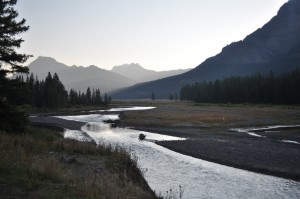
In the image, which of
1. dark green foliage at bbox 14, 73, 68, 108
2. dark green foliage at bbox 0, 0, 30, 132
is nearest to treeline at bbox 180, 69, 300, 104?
dark green foliage at bbox 14, 73, 68, 108

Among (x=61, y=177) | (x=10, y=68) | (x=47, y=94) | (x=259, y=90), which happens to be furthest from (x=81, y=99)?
(x=61, y=177)

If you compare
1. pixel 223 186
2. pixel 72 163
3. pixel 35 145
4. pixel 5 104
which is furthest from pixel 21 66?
pixel 223 186

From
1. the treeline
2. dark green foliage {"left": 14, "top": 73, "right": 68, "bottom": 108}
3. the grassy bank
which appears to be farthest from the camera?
the treeline

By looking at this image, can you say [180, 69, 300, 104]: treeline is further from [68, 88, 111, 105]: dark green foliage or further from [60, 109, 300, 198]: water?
[60, 109, 300, 198]: water

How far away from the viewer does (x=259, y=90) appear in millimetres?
137250

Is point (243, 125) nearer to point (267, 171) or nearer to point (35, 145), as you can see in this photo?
point (267, 171)

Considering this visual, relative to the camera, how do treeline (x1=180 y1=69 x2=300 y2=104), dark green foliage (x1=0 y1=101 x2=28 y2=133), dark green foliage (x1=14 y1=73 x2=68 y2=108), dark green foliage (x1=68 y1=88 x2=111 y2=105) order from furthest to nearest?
dark green foliage (x1=68 y1=88 x2=111 y2=105) → treeline (x1=180 y1=69 x2=300 y2=104) → dark green foliage (x1=14 y1=73 x2=68 y2=108) → dark green foliage (x1=0 y1=101 x2=28 y2=133)

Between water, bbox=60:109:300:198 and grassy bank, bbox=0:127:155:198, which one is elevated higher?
grassy bank, bbox=0:127:155:198

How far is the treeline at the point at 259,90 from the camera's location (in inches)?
4936

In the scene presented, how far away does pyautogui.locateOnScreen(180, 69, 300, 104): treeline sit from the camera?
12538cm

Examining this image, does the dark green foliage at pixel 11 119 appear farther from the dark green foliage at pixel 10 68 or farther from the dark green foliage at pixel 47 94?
the dark green foliage at pixel 47 94

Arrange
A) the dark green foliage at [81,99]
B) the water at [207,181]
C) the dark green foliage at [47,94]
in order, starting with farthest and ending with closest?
the dark green foliage at [81,99], the dark green foliage at [47,94], the water at [207,181]

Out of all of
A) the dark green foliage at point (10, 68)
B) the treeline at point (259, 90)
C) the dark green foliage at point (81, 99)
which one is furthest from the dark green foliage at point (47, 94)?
the dark green foliage at point (10, 68)

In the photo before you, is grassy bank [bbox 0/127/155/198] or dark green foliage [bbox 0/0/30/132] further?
dark green foliage [bbox 0/0/30/132]
